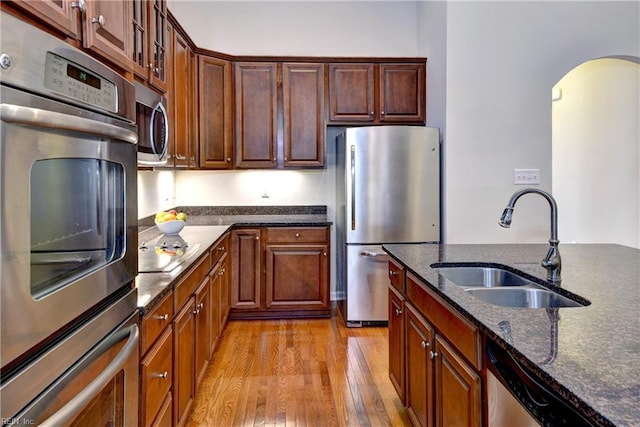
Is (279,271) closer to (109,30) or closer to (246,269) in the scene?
(246,269)

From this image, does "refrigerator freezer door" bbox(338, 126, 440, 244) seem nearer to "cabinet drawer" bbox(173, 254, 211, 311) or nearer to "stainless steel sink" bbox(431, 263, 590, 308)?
"cabinet drawer" bbox(173, 254, 211, 311)

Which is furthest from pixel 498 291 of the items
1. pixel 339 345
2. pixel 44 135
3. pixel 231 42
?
pixel 231 42

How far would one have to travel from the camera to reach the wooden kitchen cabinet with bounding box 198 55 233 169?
3.81 meters

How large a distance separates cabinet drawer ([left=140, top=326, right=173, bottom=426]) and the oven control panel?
0.87m

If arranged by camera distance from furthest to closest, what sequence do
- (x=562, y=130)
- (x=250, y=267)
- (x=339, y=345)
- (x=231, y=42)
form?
(x=562, y=130) → (x=231, y=42) → (x=250, y=267) → (x=339, y=345)

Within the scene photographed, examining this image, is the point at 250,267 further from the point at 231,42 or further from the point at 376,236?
the point at 231,42

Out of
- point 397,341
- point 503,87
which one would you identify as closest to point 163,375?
point 397,341

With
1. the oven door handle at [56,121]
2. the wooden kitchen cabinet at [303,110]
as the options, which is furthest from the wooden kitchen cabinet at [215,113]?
the oven door handle at [56,121]

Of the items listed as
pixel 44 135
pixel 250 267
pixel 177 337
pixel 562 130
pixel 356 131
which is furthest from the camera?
pixel 562 130

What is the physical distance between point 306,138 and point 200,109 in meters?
1.00

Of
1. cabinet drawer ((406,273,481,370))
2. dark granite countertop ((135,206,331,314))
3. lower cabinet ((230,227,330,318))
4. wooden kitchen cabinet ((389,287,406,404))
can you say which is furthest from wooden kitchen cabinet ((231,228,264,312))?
cabinet drawer ((406,273,481,370))

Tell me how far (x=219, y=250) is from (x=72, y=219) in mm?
2219

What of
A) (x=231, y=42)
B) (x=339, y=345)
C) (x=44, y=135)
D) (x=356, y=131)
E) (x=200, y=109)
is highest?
(x=231, y=42)

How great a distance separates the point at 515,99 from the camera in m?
3.50
